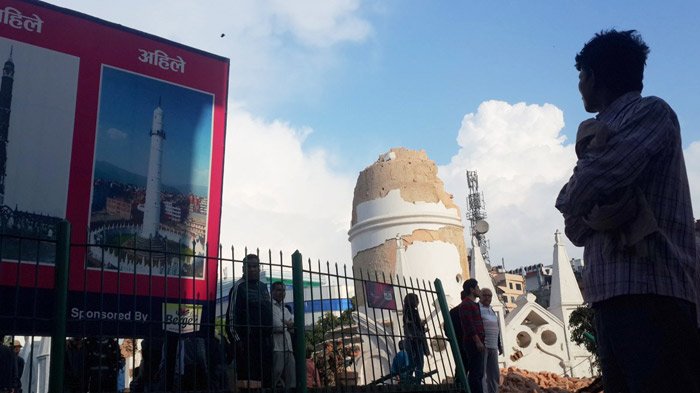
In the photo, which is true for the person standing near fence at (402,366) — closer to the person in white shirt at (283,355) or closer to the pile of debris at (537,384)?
the person in white shirt at (283,355)

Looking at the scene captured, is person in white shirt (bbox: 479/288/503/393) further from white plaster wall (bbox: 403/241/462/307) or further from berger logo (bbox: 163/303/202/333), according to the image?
white plaster wall (bbox: 403/241/462/307)

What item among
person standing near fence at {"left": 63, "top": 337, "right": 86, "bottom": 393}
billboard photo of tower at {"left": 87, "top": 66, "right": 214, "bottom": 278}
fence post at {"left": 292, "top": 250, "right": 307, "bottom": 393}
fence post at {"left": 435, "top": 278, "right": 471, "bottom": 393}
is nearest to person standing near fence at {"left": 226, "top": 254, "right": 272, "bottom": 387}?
fence post at {"left": 292, "top": 250, "right": 307, "bottom": 393}

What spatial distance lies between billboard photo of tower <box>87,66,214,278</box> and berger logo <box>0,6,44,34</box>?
2.16 ft

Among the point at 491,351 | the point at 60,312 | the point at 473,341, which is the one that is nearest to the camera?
the point at 60,312

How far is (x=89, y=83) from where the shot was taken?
584 cm

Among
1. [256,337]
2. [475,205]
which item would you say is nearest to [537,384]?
[256,337]

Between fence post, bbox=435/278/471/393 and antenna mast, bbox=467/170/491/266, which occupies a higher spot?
antenna mast, bbox=467/170/491/266

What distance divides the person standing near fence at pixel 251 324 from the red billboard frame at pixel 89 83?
11.3 inches

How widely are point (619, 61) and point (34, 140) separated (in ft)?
15.5

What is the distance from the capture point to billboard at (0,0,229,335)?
17.4ft

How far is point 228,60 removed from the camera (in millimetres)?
6766

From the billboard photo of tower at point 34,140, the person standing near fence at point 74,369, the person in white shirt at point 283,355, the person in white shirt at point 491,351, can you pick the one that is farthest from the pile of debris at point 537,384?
the billboard photo of tower at point 34,140

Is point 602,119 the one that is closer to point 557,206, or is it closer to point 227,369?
point 557,206

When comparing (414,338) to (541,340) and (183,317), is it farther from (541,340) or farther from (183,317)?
(541,340)
